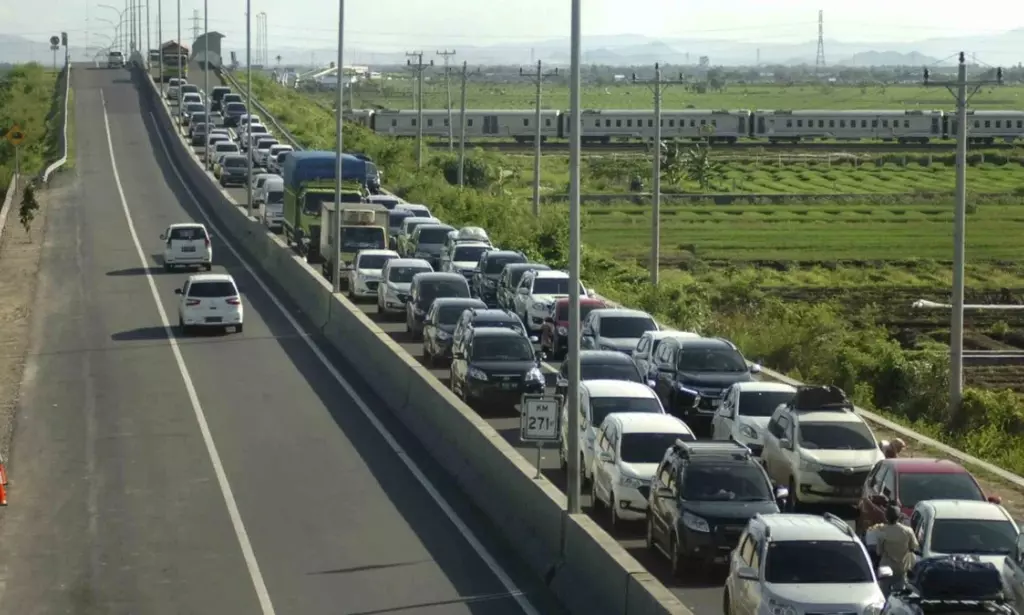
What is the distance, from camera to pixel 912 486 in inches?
868

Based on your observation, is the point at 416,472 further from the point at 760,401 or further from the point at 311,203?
the point at 311,203

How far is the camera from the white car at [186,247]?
5478 cm

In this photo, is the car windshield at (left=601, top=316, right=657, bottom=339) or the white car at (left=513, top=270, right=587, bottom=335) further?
the white car at (left=513, top=270, right=587, bottom=335)

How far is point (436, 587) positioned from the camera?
69.4 feet

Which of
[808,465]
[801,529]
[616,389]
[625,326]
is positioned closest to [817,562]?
[801,529]

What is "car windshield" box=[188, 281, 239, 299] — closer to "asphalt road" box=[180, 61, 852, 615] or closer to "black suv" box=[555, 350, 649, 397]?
"asphalt road" box=[180, 61, 852, 615]

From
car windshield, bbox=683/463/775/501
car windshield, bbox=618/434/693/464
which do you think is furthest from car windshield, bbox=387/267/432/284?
car windshield, bbox=683/463/775/501

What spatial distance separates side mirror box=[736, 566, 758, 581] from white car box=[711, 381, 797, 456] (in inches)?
377

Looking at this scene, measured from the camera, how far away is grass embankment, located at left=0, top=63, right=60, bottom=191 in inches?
3925

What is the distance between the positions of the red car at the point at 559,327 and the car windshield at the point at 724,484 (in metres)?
17.1

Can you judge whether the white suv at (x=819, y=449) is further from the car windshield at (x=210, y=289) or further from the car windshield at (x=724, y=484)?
the car windshield at (x=210, y=289)

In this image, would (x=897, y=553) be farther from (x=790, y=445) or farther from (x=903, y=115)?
(x=903, y=115)

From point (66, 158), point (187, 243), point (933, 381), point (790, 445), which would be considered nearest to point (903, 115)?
point (66, 158)

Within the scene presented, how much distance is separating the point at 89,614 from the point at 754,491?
25.9 ft
